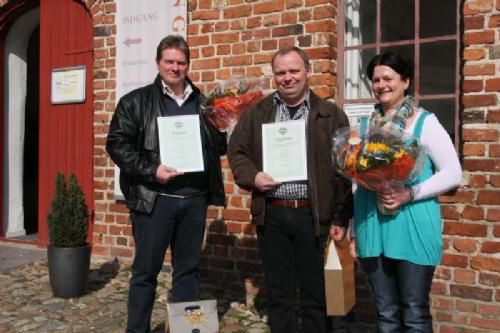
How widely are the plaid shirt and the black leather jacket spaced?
2.09ft

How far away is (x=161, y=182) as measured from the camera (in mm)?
3496

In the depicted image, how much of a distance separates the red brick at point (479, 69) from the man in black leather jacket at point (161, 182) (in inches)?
70.2

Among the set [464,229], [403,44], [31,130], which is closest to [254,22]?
[403,44]

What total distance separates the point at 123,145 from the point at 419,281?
1961 mm

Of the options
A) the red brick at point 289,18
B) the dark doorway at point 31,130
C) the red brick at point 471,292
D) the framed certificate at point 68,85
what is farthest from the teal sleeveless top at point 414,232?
the dark doorway at point 31,130

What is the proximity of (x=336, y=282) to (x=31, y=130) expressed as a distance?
6847 millimetres

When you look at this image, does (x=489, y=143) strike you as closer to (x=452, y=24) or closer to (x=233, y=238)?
(x=452, y=24)

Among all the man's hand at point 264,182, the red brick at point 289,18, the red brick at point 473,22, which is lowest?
the man's hand at point 264,182

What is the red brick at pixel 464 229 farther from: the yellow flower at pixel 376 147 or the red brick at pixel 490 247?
the yellow flower at pixel 376 147

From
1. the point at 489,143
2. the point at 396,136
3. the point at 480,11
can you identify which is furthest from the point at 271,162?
the point at 480,11

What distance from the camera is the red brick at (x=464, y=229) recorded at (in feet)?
12.9

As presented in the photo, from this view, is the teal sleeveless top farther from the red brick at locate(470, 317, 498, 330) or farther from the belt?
the red brick at locate(470, 317, 498, 330)

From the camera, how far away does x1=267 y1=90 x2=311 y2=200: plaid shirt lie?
3.17m

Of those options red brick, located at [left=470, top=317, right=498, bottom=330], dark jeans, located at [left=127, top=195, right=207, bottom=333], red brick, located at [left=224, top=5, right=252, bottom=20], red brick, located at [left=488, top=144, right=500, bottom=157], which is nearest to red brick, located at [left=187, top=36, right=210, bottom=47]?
red brick, located at [left=224, top=5, right=252, bottom=20]
